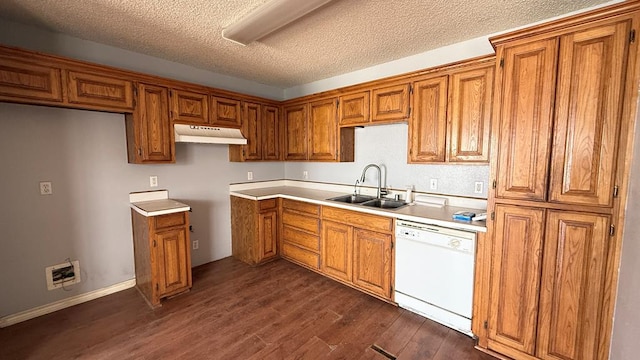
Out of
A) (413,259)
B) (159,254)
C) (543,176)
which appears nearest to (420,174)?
(413,259)

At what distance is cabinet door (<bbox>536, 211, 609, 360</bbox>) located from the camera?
157cm

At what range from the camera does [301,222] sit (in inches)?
132

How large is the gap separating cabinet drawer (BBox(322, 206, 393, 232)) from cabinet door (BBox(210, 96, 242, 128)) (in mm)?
1654

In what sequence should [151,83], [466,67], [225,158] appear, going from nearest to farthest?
1. [466,67]
2. [151,83]
3. [225,158]

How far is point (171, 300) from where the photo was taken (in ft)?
8.76

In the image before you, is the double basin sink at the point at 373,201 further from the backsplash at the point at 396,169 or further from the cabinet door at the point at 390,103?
the cabinet door at the point at 390,103

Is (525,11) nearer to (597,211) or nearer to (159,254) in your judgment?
(597,211)

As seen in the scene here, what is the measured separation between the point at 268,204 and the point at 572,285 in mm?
2983

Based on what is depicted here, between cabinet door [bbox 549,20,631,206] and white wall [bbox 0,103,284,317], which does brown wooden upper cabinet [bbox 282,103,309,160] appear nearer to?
white wall [bbox 0,103,284,317]

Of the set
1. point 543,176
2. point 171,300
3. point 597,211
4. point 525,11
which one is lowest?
point 171,300

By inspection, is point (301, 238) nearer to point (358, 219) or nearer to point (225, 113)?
point (358, 219)

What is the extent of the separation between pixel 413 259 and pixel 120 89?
3229mm

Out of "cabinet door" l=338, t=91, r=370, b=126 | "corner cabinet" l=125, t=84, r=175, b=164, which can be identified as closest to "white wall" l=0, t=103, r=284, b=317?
"corner cabinet" l=125, t=84, r=175, b=164

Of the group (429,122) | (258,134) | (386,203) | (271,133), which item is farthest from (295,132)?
(429,122)
